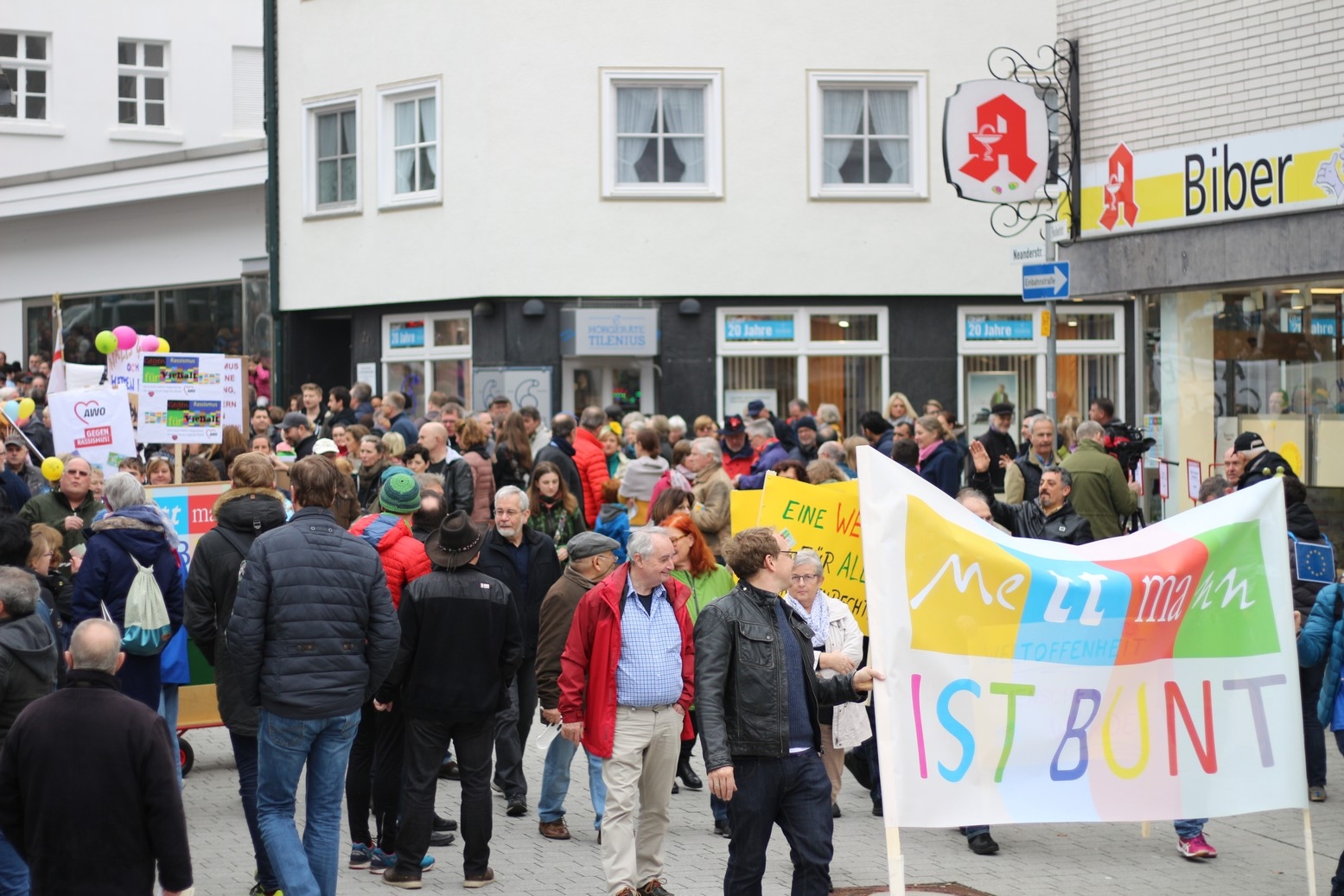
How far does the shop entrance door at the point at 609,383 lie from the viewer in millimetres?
23906

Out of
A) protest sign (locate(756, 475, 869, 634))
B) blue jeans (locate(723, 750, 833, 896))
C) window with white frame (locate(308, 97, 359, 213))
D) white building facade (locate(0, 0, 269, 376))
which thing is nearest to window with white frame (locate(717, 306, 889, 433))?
window with white frame (locate(308, 97, 359, 213))

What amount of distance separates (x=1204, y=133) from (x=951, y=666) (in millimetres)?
8236

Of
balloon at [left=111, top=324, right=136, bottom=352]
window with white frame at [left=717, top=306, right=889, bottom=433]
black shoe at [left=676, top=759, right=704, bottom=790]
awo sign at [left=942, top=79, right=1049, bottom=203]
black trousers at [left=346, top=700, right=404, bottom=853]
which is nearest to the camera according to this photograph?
black trousers at [left=346, top=700, right=404, bottom=853]

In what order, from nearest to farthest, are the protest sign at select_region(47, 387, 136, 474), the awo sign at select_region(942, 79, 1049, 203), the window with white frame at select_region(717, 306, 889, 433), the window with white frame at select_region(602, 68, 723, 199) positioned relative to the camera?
the protest sign at select_region(47, 387, 136, 474) < the awo sign at select_region(942, 79, 1049, 203) < the window with white frame at select_region(602, 68, 723, 199) < the window with white frame at select_region(717, 306, 889, 433)

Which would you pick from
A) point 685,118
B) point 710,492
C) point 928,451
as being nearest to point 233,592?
point 710,492

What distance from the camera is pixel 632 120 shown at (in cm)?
2367

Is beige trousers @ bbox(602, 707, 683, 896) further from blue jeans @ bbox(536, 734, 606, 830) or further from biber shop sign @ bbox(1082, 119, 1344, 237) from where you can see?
biber shop sign @ bbox(1082, 119, 1344, 237)

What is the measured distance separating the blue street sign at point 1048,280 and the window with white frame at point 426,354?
1118 cm

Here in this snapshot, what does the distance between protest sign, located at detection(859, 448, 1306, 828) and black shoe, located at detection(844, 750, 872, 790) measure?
3.03 meters

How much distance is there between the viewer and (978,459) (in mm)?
11633

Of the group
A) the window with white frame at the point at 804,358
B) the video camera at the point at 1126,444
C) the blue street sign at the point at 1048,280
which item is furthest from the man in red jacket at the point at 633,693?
the window with white frame at the point at 804,358

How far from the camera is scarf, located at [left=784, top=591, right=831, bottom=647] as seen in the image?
8492mm

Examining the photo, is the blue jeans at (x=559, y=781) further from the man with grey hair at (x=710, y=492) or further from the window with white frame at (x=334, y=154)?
the window with white frame at (x=334, y=154)

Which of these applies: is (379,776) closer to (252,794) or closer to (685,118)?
(252,794)
